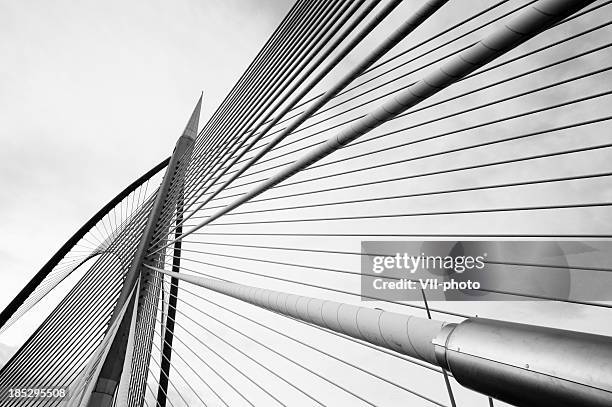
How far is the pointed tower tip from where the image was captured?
813cm

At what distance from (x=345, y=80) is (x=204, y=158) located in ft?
12.2

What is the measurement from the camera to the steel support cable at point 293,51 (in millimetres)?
3584

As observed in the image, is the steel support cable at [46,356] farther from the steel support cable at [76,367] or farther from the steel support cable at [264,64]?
the steel support cable at [264,64]

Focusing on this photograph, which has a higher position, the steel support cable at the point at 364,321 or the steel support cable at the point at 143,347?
the steel support cable at the point at 364,321

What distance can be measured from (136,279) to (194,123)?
12.3 feet

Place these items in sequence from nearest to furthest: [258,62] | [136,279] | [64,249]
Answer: [258,62] → [136,279] → [64,249]

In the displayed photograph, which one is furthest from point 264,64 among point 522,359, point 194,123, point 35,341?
point 35,341

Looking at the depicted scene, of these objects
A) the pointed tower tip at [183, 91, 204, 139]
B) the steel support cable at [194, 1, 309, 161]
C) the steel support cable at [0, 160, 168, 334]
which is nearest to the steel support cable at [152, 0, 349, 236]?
the steel support cable at [194, 1, 309, 161]

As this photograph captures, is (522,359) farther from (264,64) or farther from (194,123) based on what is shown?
(194,123)

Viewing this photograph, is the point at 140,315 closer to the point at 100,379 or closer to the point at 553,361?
the point at 100,379

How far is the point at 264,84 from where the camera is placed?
4.52m

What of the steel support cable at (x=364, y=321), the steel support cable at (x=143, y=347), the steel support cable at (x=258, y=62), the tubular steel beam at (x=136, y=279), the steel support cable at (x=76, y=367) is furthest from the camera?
the steel support cable at (x=76, y=367)

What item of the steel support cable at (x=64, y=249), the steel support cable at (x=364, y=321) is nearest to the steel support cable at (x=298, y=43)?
the steel support cable at (x=364, y=321)

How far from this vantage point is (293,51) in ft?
13.3
